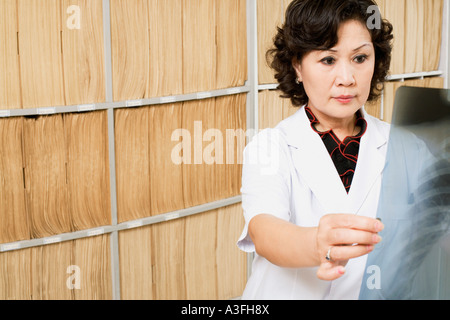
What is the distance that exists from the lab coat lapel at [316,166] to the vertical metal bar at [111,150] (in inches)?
46.5

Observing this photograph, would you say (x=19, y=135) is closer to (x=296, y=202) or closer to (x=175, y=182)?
(x=175, y=182)

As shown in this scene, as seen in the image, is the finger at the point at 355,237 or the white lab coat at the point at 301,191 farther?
the white lab coat at the point at 301,191

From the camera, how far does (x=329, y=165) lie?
3.91 ft

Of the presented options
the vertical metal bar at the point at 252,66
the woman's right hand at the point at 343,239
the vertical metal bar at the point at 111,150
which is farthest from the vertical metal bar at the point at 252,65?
the woman's right hand at the point at 343,239

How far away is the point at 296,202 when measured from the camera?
47.0 inches

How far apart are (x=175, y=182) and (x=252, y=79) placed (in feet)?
1.92

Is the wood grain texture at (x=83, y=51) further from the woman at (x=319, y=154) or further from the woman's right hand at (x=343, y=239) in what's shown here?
the woman's right hand at (x=343, y=239)

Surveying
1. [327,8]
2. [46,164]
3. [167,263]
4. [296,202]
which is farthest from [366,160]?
[167,263]

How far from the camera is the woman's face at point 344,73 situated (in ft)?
3.74

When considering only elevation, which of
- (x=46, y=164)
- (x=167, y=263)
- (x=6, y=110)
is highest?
(x=6, y=110)

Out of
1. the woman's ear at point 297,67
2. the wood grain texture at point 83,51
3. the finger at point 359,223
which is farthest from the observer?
the wood grain texture at point 83,51

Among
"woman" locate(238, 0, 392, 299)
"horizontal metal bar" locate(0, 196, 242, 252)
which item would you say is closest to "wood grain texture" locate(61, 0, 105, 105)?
"horizontal metal bar" locate(0, 196, 242, 252)

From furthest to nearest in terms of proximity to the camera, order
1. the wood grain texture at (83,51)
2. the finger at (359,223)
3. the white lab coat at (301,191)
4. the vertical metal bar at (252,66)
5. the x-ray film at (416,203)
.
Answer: the vertical metal bar at (252,66) → the wood grain texture at (83,51) → the white lab coat at (301,191) → the x-ray film at (416,203) → the finger at (359,223)

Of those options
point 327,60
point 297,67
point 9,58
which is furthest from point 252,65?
point 327,60
